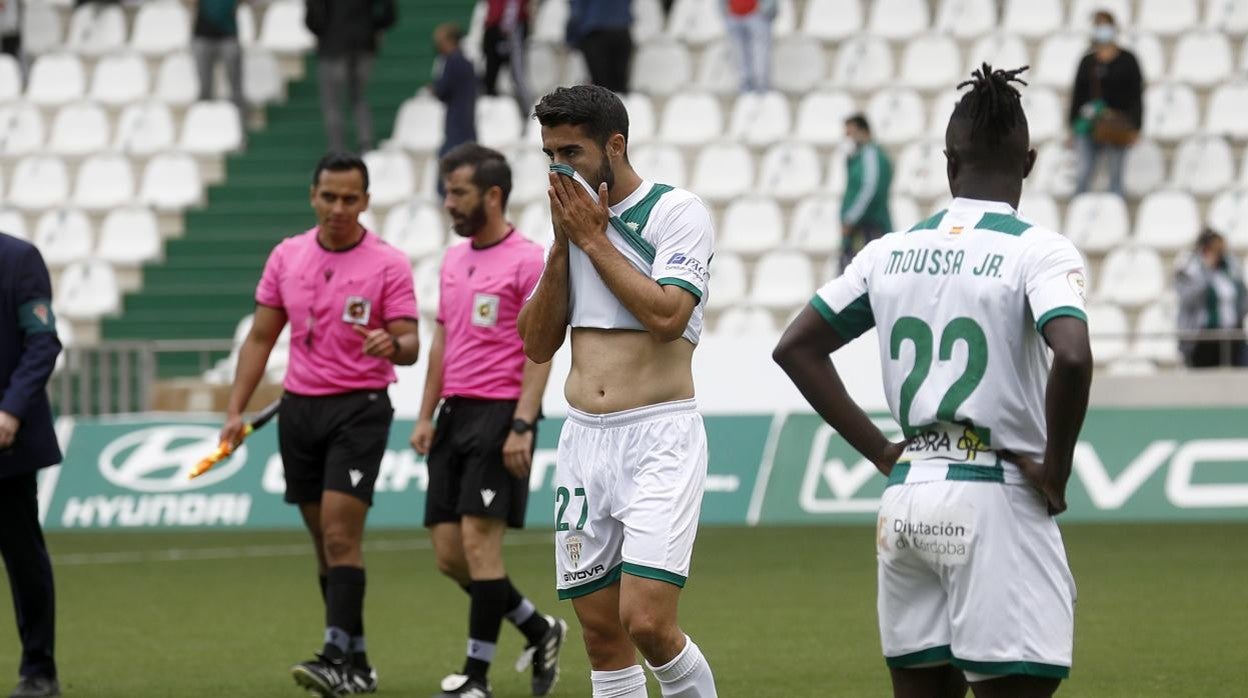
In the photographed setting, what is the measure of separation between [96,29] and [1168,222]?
13575 millimetres

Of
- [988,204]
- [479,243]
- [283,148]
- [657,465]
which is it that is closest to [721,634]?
[479,243]

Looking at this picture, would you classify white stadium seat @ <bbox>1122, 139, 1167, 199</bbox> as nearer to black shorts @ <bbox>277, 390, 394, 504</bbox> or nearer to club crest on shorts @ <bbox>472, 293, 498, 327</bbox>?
club crest on shorts @ <bbox>472, 293, 498, 327</bbox>

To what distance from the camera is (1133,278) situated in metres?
20.1

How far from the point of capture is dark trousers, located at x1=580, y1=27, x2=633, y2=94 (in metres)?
22.0

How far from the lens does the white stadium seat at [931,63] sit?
2250 centimetres

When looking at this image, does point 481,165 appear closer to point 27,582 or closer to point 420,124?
point 27,582

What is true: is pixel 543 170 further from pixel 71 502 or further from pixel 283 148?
pixel 71 502

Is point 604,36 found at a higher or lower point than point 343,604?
higher

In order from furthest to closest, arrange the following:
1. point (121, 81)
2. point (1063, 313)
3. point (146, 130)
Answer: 1. point (121, 81)
2. point (146, 130)
3. point (1063, 313)

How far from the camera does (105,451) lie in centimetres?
1733

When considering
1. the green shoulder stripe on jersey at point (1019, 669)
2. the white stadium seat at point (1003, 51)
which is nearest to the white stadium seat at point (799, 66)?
the white stadium seat at point (1003, 51)

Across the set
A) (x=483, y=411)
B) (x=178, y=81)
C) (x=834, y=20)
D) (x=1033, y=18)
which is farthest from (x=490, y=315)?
(x=178, y=81)

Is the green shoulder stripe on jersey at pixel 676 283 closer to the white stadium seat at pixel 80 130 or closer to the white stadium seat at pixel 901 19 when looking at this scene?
the white stadium seat at pixel 901 19

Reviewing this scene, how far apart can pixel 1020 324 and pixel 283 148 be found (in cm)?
Answer: 2033
